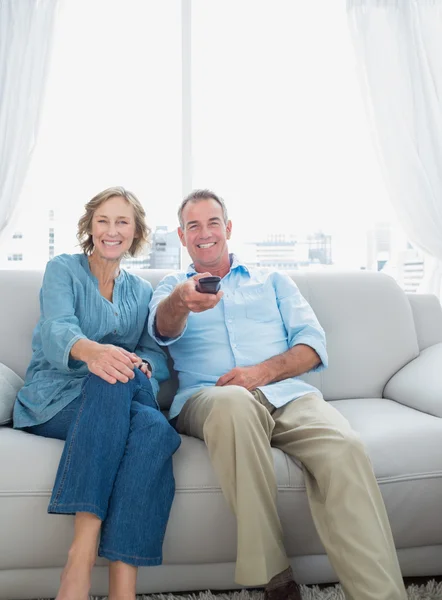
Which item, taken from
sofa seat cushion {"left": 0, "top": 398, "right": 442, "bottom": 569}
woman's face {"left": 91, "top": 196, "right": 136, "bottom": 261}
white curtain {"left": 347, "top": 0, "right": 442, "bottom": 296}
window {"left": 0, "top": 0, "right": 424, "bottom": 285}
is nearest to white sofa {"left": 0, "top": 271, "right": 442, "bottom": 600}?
sofa seat cushion {"left": 0, "top": 398, "right": 442, "bottom": 569}

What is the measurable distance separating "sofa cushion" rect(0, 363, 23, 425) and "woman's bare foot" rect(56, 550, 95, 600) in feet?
2.03

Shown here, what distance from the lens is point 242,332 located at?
2213 mm

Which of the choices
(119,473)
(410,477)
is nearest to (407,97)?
(410,477)

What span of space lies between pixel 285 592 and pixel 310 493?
Answer: 25cm

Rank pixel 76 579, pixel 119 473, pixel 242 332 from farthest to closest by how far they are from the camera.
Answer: pixel 242 332 < pixel 119 473 < pixel 76 579

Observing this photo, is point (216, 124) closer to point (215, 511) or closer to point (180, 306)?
point (180, 306)

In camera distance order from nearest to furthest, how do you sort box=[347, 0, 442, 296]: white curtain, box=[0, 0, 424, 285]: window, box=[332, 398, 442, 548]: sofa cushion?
box=[332, 398, 442, 548]: sofa cushion → box=[347, 0, 442, 296]: white curtain → box=[0, 0, 424, 285]: window

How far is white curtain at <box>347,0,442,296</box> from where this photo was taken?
3379 millimetres

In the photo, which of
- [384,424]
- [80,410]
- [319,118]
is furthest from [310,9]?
[80,410]

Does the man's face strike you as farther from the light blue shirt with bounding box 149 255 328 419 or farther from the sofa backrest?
the sofa backrest

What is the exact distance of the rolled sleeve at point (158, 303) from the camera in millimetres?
2117

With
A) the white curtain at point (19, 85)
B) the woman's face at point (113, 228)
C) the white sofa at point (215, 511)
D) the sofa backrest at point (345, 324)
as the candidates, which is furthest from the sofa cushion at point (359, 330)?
the white curtain at point (19, 85)

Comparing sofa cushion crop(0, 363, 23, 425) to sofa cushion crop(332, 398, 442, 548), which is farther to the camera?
sofa cushion crop(0, 363, 23, 425)

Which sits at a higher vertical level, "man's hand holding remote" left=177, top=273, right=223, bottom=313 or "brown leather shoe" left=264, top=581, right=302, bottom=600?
"man's hand holding remote" left=177, top=273, right=223, bottom=313
